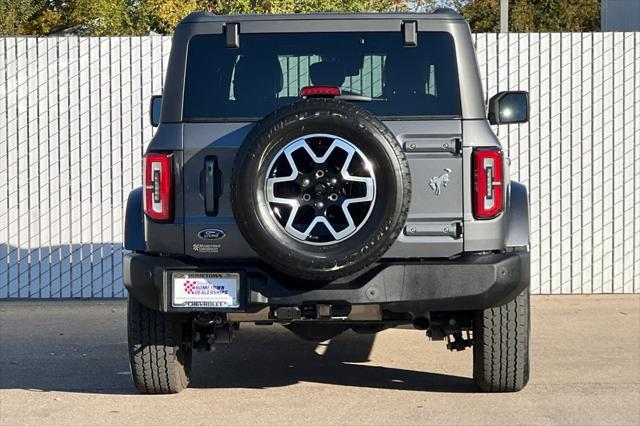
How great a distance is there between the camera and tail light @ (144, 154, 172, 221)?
672 cm

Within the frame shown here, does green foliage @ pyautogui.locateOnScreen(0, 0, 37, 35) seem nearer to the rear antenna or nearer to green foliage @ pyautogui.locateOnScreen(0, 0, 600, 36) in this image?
green foliage @ pyautogui.locateOnScreen(0, 0, 600, 36)

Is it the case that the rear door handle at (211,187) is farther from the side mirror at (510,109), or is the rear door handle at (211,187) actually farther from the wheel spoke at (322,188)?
the side mirror at (510,109)

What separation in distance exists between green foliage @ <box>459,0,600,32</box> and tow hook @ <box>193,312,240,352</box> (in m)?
30.1

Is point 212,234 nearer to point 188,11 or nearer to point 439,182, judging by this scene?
point 439,182

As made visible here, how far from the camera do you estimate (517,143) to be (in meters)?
11.6

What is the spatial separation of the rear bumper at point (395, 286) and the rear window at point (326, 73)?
794mm

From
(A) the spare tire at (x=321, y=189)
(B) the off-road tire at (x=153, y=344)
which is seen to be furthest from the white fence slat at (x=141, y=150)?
(A) the spare tire at (x=321, y=189)

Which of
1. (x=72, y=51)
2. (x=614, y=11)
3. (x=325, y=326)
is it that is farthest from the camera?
(x=614, y=11)

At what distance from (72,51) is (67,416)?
5.41 meters

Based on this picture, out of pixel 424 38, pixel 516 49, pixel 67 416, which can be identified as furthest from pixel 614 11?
pixel 67 416

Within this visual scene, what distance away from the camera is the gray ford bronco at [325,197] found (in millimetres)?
6312

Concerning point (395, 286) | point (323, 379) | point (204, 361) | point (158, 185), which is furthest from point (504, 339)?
point (204, 361)

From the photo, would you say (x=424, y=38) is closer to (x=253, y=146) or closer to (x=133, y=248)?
(x=253, y=146)

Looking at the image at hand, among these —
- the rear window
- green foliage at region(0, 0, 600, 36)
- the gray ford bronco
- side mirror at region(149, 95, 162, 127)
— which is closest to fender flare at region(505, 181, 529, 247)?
→ the gray ford bronco
